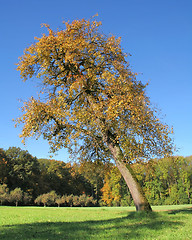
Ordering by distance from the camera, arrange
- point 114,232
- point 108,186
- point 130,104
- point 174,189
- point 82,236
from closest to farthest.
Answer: point 82,236 → point 114,232 → point 130,104 → point 174,189 → point 108,186

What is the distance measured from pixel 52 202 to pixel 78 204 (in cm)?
757

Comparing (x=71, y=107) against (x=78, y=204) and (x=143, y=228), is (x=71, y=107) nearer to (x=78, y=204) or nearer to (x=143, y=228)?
(x=143, y=228)

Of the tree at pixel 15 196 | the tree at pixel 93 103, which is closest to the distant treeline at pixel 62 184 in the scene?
the tree at pixel 15 196

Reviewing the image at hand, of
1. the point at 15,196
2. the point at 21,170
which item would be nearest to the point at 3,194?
the point at 15,196

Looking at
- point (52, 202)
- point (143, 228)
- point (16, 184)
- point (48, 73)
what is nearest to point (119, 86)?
point (48, 73)

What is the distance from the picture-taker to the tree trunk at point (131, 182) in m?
13.5

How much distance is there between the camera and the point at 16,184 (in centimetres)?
6188

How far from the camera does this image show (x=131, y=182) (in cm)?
1384

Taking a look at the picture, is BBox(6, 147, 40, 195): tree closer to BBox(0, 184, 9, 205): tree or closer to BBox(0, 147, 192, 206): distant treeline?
BBox(0, 147, 192, 206): distant treeline

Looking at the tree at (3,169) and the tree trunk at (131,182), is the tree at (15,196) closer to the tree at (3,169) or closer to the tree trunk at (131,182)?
the tree at (3,169)

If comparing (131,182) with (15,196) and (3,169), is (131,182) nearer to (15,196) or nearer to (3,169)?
(15,196)

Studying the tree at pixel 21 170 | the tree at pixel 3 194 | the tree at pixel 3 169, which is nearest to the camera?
the tree at pixel 3 194

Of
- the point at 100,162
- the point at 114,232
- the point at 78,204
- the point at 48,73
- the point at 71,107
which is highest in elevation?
the point at 48,73

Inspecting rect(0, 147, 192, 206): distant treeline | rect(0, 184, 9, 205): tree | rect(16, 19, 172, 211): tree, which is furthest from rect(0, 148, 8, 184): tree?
rect(16, 19, 172, 211): tree
